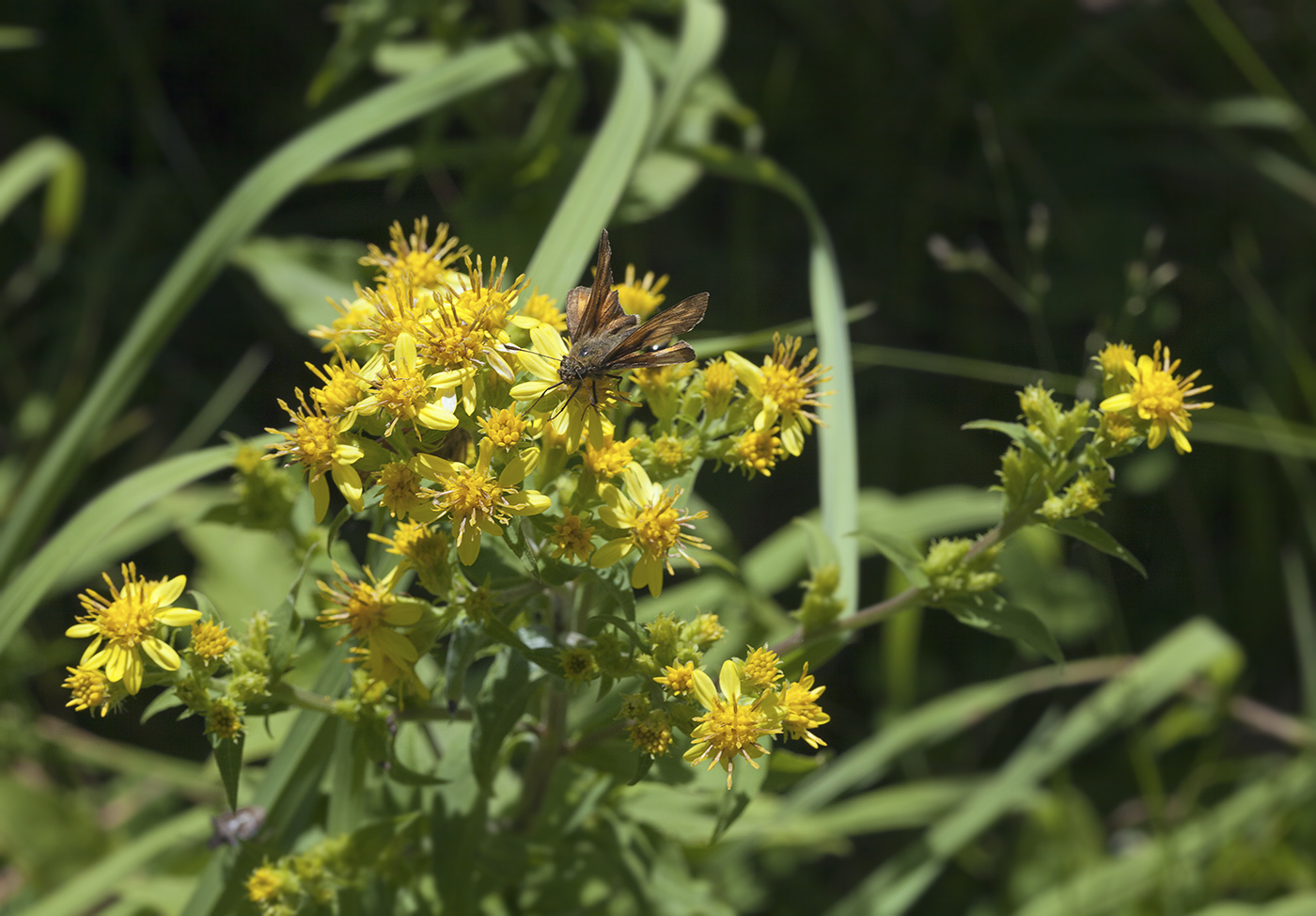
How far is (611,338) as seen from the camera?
134 centimetres

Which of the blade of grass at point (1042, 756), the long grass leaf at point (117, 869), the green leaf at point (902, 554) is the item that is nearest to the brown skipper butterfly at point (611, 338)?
the green leaf at point (902, 554)

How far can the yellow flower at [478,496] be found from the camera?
131cm

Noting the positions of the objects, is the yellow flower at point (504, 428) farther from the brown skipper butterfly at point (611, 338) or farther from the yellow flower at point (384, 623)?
the yellow flower at point (384, 623)

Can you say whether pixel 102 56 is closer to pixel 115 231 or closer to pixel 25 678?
pixel 115 231

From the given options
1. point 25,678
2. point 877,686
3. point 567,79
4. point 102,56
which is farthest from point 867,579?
point 102,56

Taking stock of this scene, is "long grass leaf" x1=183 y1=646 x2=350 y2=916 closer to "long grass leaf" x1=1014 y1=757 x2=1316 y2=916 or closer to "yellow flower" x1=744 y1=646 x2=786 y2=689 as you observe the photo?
"yellow flower" x1=744 y1=646 x2=786 y2=689

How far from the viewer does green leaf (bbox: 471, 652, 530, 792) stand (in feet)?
4.87

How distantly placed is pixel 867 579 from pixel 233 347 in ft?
8.45

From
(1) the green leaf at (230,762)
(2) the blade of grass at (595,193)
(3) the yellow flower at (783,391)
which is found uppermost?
(2) the blade of grass at (595,193)

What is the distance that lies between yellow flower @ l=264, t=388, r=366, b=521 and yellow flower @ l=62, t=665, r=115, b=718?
38 centimetres

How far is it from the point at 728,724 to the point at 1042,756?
6.78ft

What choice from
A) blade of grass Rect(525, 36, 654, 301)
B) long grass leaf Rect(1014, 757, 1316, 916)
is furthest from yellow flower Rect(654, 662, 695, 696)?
long grass leaf Rect(1014, 757, 1316, 916)

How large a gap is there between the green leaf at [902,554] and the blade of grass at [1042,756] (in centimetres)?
150

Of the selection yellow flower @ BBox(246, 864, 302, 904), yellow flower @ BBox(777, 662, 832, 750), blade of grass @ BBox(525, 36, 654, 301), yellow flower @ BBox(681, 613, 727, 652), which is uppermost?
blade of grass @ BBox(525, 36, 654, 301)
